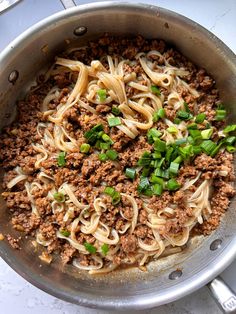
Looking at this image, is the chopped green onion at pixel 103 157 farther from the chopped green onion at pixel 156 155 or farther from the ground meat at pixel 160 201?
the ground meat at pixel 160 201

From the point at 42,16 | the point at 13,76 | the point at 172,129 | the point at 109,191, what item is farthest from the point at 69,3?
the point at 109,191

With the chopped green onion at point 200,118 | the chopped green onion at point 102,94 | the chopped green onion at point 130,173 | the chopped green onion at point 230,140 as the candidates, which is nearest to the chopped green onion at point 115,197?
the chopped green onion at point 130,173

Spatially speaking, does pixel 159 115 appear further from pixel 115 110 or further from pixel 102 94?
pixel 102 94

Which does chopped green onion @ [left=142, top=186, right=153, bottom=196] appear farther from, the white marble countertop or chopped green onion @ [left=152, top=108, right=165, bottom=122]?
the white marble countertop

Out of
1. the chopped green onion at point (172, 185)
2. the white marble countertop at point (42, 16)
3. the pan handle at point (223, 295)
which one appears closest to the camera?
the pan handle at point (223, 295)

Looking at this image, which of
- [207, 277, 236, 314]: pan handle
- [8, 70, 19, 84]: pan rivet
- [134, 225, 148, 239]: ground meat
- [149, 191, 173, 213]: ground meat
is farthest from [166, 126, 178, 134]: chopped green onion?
[8, 70, 19, 84]: pan rivet

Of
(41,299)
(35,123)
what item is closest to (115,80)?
(35,123)
